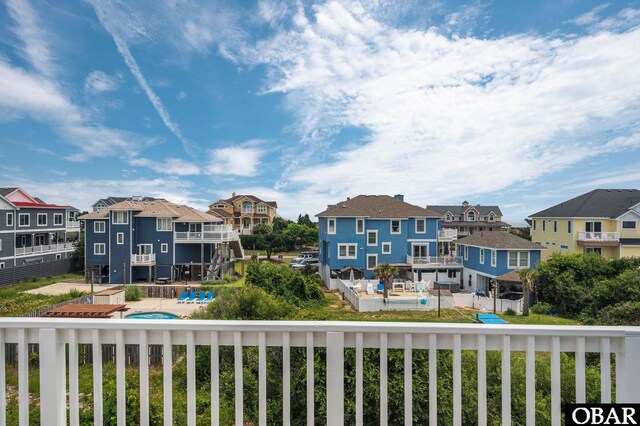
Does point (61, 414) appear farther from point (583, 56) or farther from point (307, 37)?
point (583, 56)

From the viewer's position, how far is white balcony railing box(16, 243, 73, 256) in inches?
812

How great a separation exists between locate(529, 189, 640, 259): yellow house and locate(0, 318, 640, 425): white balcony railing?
22.9 m

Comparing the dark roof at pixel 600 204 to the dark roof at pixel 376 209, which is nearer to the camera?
the dark roof at pixel 600 204

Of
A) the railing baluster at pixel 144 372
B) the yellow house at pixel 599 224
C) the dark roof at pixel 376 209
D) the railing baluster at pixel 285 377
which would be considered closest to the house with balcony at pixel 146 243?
the dark roof at pixel 376 209

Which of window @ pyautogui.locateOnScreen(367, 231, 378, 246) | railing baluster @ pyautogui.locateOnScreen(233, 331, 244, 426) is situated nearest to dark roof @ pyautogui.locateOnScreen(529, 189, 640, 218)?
window @ pyautogui.locateOnScreen(367, 231, 378, 246)

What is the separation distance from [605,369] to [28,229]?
1133 inches

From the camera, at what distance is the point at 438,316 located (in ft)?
41.4

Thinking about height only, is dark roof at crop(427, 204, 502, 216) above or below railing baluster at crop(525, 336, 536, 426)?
above

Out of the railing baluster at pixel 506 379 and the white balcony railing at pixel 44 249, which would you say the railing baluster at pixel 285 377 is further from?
the white balcony railing at pixel 44 249

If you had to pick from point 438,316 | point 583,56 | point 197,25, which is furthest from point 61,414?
point 438,316

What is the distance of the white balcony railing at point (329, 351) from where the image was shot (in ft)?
5.16

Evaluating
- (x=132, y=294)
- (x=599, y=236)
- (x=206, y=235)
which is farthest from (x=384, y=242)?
(x=132, y=294)

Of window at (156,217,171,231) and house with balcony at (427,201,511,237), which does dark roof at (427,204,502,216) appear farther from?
window at (156,217,171,231)

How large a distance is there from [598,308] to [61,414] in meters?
15.2
